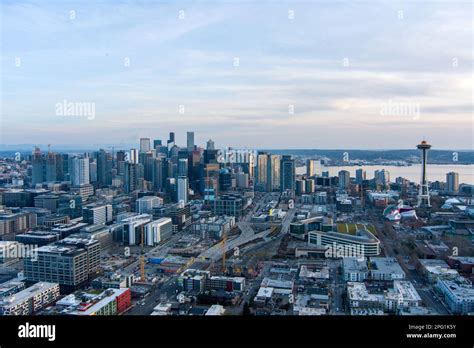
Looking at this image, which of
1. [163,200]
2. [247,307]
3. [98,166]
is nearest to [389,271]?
[247,307]

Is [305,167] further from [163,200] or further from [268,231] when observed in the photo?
[268,231]

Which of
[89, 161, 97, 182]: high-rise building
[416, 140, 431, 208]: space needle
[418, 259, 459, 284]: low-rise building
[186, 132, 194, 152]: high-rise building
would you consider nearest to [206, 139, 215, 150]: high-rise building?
[186, 132, 194, 152]: high-rise building

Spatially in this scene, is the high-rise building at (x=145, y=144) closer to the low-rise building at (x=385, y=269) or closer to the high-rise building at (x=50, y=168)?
the high-rise building at (x=50, y=168)

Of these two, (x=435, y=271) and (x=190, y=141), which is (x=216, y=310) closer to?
(x=435, y=271)

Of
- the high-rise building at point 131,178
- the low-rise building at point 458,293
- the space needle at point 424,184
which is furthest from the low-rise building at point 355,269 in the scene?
the high-rise building at point 131,178

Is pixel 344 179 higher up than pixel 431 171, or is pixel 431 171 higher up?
pixel 431 171

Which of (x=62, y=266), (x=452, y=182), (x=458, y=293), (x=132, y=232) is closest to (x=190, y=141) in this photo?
(x=132, y=232)
